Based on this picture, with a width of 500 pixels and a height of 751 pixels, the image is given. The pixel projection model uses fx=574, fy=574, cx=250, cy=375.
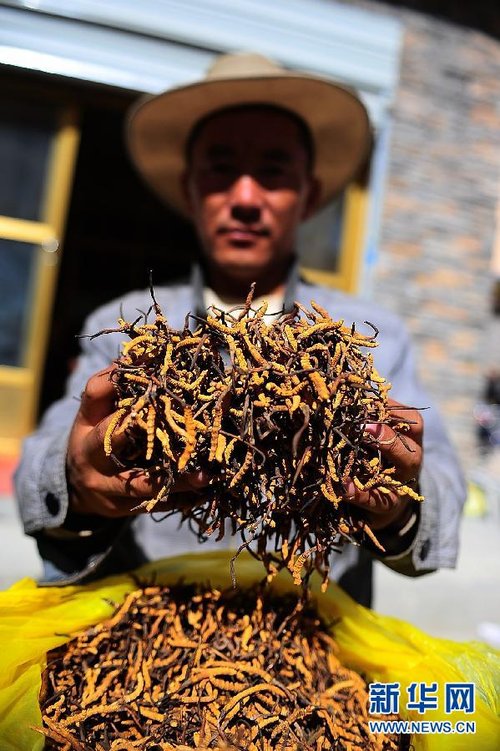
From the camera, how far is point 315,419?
77cm

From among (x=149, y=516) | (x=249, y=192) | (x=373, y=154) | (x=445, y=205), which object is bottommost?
(x=149, y=516)

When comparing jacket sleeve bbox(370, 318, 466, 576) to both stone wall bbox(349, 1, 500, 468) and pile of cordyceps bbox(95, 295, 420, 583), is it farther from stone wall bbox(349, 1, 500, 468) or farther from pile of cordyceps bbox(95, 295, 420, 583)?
stone wall bbox(349, 1, 500, 468)

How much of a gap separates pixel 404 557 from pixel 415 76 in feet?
14.2

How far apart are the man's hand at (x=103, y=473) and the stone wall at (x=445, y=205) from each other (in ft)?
12.0

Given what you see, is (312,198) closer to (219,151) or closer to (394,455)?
(219,151)

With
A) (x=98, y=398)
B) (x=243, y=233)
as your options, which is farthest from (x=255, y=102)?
(x=98, y=398)

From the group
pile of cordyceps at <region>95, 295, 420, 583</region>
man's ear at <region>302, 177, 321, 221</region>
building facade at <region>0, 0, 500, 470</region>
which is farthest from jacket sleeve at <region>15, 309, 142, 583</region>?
building facade at <region>0, 0, 500, 470</region>

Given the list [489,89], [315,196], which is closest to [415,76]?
[489,89]

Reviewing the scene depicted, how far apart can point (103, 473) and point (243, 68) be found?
57.3 inches

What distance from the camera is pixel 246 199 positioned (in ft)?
5.08

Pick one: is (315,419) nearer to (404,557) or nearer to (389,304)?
(404,557)

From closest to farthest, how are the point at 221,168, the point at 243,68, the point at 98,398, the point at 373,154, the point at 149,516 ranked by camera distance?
the point at 98,398 → the point at 149,516 → the point at 221,168 → the point at 243,68 → the point at 373,154

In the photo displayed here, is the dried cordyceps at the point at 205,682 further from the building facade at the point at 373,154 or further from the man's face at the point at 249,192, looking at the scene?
the building facade at the point at 373,154

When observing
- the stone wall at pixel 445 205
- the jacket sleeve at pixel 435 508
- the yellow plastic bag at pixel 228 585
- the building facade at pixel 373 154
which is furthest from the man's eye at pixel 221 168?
the stone wall at pixel 445 205
